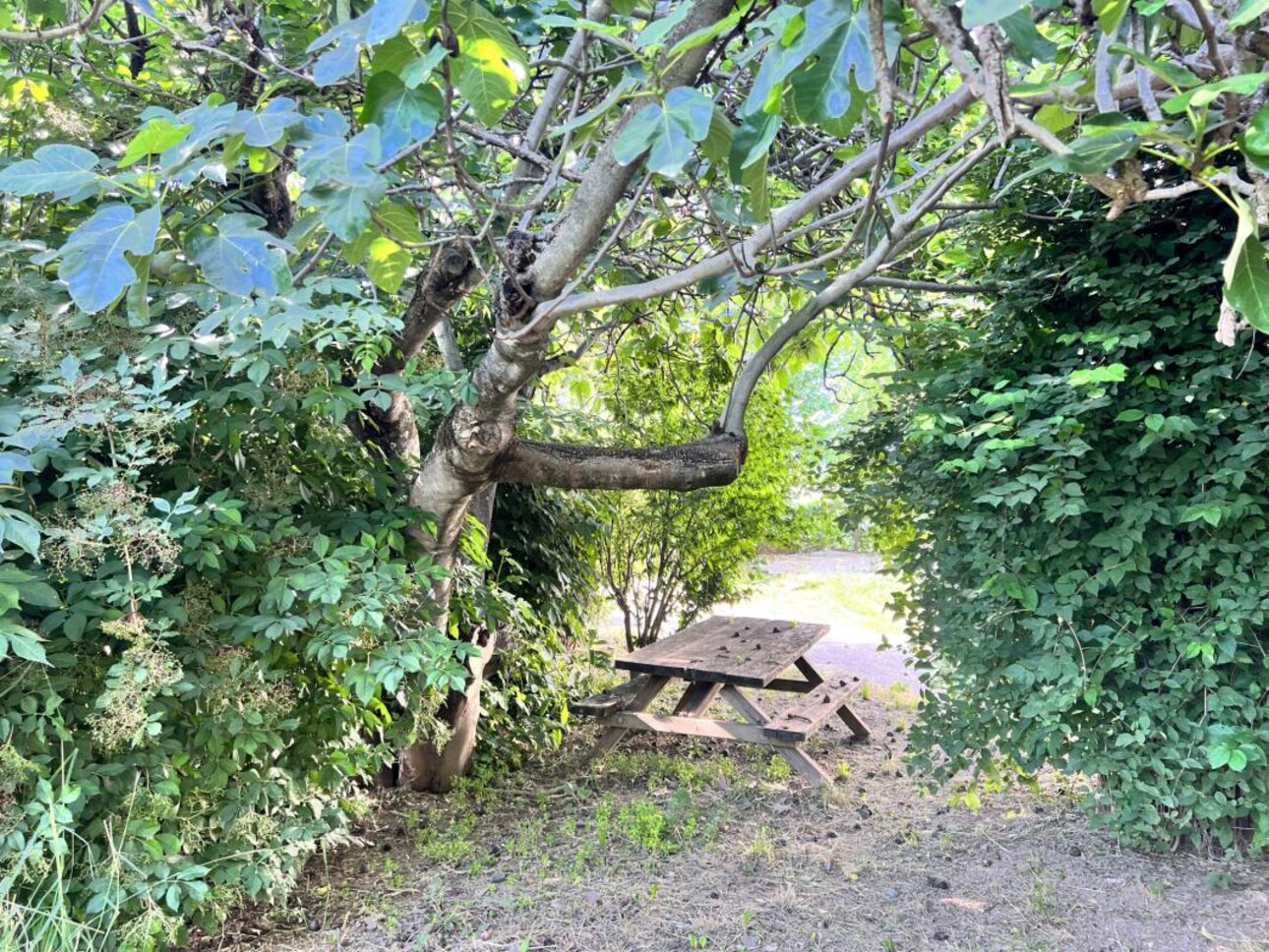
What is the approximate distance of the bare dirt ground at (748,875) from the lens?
2717 mm

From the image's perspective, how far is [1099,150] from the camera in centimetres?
111

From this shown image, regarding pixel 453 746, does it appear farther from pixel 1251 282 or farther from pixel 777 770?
pixel 1251 282

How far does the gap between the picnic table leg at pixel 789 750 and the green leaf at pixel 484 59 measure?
3.40 meters

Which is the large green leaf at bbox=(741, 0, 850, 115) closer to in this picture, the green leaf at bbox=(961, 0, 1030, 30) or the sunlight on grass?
the green leaf at bbox=(961, 0, 1030, 30)

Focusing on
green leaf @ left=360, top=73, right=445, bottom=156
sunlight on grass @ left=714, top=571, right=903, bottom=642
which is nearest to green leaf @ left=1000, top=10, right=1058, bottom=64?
green leaf @ left=360, top=73, right=445, bottom=156

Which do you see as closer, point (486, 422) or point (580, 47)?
point (580, 47)

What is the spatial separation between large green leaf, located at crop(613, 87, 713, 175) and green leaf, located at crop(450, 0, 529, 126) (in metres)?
0.37

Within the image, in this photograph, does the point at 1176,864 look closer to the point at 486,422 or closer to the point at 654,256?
the point at 486,422

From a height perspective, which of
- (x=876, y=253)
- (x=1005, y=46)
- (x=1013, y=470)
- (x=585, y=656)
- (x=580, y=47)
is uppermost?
(x=580, y=47)

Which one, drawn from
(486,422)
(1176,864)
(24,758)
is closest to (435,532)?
(486,422)

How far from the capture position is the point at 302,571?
2475 millimetres

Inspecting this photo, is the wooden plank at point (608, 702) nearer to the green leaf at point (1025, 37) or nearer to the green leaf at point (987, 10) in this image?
the green leaf at point (1025, 37)

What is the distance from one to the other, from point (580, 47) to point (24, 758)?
2.41 m

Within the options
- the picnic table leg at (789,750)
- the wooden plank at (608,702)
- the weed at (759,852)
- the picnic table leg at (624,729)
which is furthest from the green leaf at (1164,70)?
the wooden plank at (608,702)
